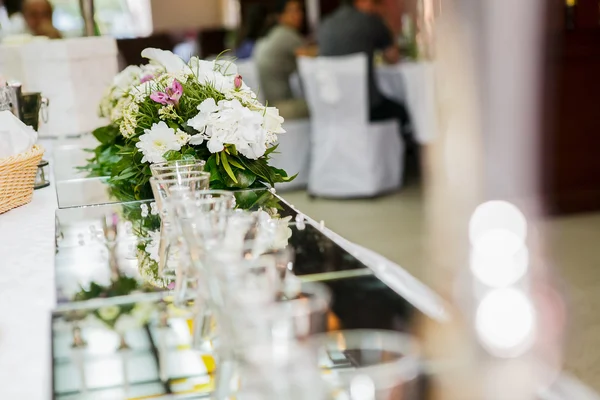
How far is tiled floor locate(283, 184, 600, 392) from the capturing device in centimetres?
301

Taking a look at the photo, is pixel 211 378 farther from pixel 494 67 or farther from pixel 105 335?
pixel 494 67

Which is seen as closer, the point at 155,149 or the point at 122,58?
the point at 155,149

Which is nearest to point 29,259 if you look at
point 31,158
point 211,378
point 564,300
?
point 31,158

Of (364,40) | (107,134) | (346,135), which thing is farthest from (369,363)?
(364,40)

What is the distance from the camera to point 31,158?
1806 millimetres

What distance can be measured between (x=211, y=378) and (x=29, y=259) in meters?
0.65

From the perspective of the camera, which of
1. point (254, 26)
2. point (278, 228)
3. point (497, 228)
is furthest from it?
point (254, 26)

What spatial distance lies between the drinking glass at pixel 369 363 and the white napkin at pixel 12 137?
3.67ft

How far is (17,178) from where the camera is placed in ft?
5.89

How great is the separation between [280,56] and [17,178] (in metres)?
4.87

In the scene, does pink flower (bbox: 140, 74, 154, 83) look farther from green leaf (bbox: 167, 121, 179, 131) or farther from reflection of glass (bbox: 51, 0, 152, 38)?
reflection of glass (bbox: 51, 0, 152, 38)

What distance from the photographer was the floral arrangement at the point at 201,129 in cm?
176

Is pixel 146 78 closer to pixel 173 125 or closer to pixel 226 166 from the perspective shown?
pixel 173 125

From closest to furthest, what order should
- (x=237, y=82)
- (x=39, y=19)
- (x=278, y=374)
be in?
(x=278, y=374) → (x=237, y=82) → (x=39, y=19)
